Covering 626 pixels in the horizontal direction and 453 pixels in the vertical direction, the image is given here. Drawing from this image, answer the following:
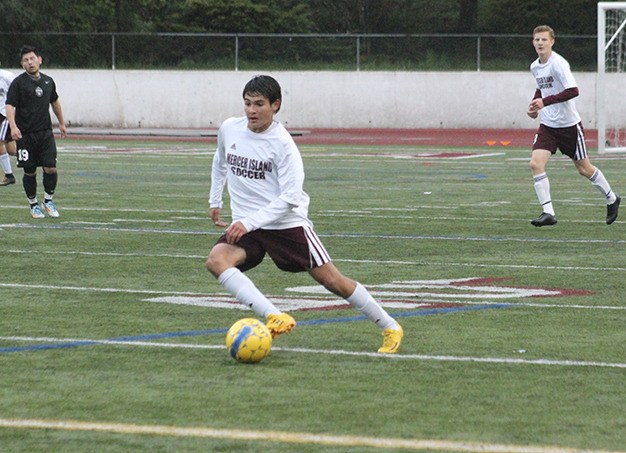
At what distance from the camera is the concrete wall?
4672cm

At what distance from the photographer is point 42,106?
59.9 feet

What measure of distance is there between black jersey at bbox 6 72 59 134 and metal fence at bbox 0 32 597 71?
98.9 feet

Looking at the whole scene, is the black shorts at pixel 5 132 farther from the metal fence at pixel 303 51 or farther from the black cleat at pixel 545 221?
the metal fence at pixel 303 51

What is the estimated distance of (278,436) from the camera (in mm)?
6426

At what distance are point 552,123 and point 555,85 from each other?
1.79ft

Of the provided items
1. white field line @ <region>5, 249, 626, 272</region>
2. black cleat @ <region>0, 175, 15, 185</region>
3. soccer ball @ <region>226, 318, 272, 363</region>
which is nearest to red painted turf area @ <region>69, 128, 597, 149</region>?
black cleat @ <region>0, 175, 15, 185</region>

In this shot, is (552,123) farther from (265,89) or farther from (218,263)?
(218,263)

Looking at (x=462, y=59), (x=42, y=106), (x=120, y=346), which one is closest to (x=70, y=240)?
(x=42, y=106)

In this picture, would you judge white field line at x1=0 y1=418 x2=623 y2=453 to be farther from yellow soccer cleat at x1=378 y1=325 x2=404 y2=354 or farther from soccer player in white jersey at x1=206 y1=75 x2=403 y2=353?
yellow soccer cleat at x1=378 y1=325 x2=404 y2=354

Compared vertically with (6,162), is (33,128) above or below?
above

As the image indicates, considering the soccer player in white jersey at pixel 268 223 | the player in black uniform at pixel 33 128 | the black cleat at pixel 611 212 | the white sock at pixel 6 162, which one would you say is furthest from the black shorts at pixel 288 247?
the white sock at pixel 6 162

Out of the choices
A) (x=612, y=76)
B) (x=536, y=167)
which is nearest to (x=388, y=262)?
(x=536, y=167)

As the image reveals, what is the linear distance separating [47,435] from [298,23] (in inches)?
2175

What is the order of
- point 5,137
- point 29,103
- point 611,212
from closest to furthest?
point 611,212 → point 29,103 → point 5,137
